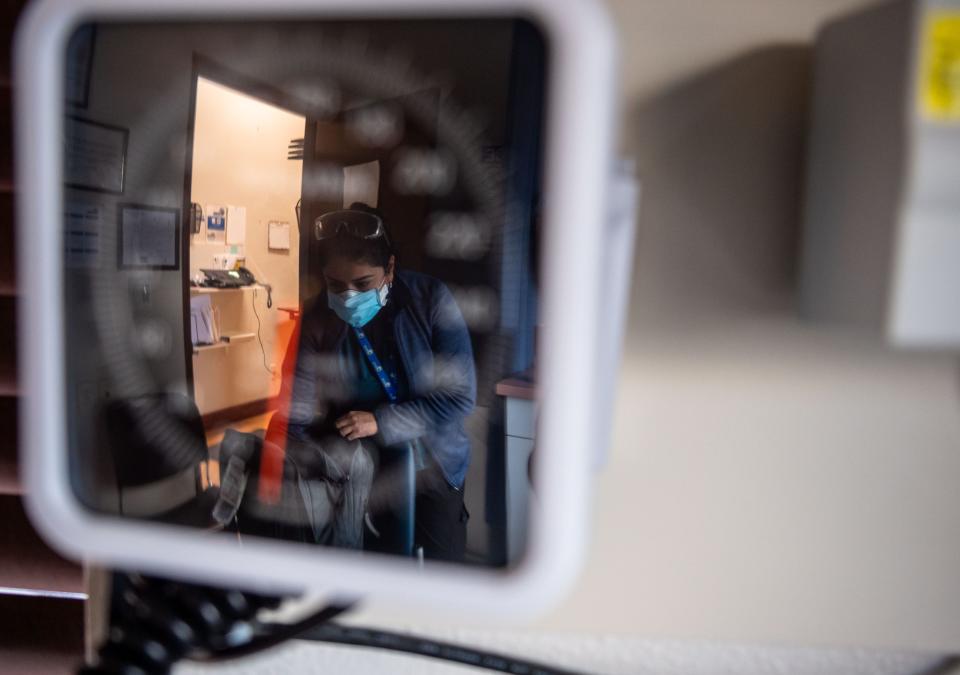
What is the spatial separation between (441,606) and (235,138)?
30 cm

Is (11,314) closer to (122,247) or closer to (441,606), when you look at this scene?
(122,247)

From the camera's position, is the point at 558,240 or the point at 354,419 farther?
the point at 354,419

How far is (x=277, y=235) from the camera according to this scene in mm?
386

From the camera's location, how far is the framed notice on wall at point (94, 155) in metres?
0.38

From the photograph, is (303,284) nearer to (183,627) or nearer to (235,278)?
(235,278)

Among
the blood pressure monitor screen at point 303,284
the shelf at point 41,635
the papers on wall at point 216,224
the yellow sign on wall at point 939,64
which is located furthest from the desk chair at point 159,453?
the yellow sign on wall at point 939,64

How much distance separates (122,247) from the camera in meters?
0.41

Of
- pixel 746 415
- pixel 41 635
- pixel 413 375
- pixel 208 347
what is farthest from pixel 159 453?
pixel 746 415

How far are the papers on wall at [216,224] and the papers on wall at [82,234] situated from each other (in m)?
0.07

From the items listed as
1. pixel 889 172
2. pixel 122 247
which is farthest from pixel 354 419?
pixel 889 172

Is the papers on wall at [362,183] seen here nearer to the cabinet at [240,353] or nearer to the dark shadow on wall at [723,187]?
the cabinet at [240,353]

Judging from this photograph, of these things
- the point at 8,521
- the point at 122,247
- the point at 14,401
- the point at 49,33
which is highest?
the point at 49,33

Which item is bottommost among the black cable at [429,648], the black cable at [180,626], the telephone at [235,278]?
the black cable at [429,648]

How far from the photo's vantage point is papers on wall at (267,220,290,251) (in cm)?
39
